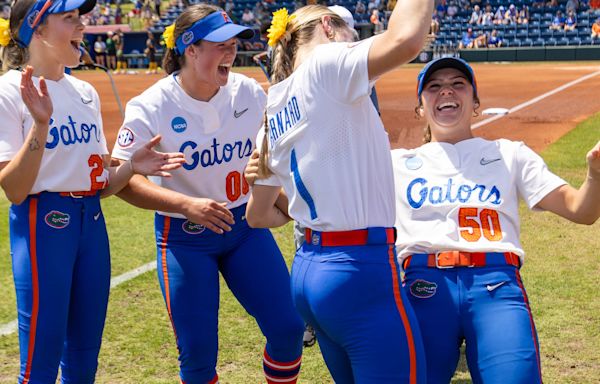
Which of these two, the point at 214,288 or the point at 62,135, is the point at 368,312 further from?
the point at 62,135

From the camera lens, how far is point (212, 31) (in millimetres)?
4293

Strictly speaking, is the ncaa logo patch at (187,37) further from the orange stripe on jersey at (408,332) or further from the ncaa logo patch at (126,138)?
the orange stripe on jersey at (408,332)

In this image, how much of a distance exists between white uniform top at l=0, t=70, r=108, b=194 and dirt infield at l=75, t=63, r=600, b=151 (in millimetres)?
9834

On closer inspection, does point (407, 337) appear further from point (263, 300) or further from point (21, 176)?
point (21, 176)

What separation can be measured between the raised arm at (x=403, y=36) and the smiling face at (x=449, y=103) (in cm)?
102

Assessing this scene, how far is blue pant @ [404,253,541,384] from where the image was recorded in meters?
3.26

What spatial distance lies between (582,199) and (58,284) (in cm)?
239

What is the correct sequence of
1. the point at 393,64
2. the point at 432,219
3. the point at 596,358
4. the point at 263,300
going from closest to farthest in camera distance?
the point at 393,64 < the point at 432,219 < the point at 263,300 < the point at 596,358

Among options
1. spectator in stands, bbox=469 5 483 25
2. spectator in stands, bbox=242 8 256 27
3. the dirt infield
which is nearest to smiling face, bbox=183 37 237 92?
the dirt infield

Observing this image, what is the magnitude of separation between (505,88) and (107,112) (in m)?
10.7

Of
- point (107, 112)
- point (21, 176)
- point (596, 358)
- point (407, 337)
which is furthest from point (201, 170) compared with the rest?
point (107, 112)

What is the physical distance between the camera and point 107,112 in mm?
19969

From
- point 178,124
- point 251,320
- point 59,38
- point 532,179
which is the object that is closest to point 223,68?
point 178,124

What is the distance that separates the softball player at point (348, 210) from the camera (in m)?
2.92
